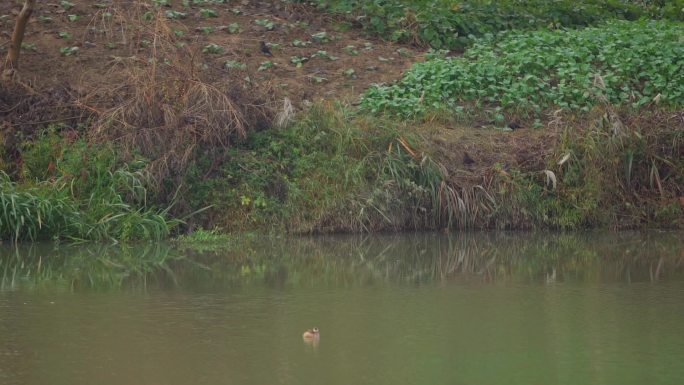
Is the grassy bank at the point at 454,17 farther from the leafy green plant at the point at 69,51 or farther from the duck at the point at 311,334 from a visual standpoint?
the duck at the point at 311,334

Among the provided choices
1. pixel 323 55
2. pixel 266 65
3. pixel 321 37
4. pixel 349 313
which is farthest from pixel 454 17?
pixel 349 313

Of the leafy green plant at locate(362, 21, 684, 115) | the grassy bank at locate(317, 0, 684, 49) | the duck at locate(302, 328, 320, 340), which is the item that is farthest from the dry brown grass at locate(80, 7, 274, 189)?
the duck at locate(302, 328, 320, 340)

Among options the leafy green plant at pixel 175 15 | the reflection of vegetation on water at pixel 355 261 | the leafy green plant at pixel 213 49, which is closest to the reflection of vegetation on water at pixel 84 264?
the reflection of vegetation on water at pixel 355 261

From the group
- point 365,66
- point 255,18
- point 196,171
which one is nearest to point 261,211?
point 196,171

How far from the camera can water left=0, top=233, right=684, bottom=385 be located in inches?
237

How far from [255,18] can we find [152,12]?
1.78m

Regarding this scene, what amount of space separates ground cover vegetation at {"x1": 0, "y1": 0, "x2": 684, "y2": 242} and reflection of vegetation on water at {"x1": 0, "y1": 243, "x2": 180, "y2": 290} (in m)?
0.37

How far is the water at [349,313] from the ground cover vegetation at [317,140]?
0.62 m

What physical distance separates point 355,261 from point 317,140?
8.09ft

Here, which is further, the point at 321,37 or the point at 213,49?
the point at 321,37

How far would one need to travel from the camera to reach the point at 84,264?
9.72 m

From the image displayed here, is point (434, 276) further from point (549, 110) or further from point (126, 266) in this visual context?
point (549, 110)

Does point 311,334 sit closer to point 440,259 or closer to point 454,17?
point 440,259

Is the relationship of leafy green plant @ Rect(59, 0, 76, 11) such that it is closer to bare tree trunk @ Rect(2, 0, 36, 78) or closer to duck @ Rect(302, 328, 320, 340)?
bare tree trunk @ Rect(2, 0, 36, 78)
